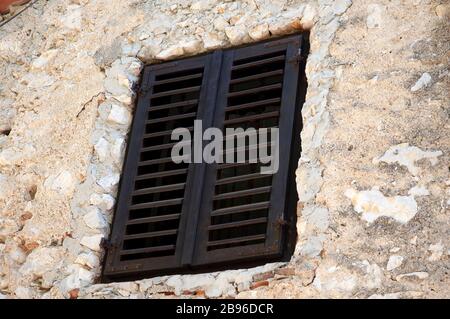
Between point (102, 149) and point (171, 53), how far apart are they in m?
0.78

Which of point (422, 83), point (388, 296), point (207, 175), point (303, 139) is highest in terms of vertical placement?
point (422, 83)

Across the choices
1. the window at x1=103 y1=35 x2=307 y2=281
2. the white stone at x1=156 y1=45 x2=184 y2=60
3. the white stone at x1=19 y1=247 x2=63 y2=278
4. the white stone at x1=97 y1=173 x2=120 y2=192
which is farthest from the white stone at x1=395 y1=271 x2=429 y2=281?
the white stone at x1=156 y1=45 x2=184 y2=60

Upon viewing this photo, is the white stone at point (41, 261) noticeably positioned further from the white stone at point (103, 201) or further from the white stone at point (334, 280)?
the white stone at point (334, 280)

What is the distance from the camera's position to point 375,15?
16.9 ft

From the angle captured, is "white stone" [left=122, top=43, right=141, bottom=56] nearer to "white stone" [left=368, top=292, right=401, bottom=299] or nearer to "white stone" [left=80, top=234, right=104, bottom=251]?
"white stone" [left=80, top=234, right=104, bottom=251]

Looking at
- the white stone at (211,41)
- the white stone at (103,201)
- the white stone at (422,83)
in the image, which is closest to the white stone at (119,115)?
the white stone at (103,201)

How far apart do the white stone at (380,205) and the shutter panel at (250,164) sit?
40cm

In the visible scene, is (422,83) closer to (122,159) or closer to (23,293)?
(122,159)

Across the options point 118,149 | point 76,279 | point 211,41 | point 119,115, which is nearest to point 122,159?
→ point 118,149

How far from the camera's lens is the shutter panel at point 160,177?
490 centimetres

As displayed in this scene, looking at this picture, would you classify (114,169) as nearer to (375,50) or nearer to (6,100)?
(6,100)

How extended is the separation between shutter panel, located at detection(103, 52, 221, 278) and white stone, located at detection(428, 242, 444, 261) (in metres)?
1.28

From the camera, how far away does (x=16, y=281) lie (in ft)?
16.6

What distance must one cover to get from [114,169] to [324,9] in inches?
62.3
